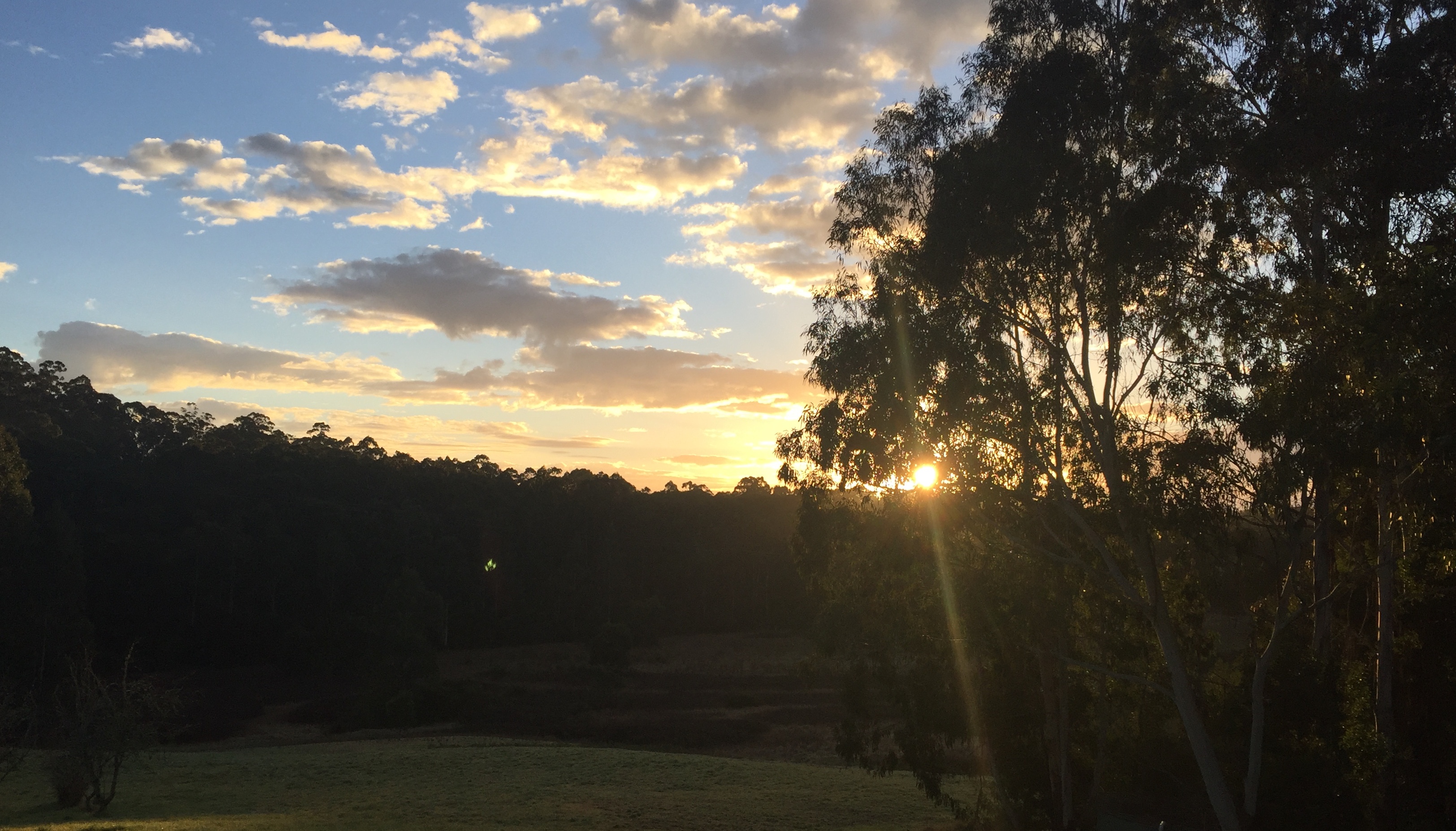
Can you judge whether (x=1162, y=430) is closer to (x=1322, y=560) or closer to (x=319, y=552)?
(x=1322, y=560)

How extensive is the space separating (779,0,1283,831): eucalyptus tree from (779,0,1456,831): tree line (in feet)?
0.19

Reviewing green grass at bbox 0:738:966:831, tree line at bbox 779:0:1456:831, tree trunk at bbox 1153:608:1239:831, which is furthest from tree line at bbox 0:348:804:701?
tree trunk at bbox 1153:608:1239:831

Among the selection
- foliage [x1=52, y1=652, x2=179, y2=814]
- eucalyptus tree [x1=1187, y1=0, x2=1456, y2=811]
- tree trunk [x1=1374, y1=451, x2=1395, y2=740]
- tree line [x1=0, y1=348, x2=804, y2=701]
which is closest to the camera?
eucalyptus tree [x1=1187, y1=0, x2=1456, y2=811]

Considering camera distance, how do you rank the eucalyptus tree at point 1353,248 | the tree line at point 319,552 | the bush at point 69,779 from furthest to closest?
the tree line at point 319,552, the bush at point 69,779, the eucalyptus tree at point 1353,248

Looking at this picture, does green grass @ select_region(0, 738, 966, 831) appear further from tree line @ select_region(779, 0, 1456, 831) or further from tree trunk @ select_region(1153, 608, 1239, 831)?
tree trunk @ select_region(1153, 608, 1239, 831)

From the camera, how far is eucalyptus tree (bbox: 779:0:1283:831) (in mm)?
16297

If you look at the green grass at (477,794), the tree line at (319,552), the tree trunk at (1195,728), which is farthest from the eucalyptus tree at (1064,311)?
the tree line at (319,552)

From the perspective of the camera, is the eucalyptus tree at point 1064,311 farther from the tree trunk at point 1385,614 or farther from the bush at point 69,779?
the bush at point 69,779

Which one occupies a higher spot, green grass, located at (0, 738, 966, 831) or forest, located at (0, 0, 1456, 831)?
forest, located at (0, 0, 1456, 831)

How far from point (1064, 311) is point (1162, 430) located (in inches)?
109

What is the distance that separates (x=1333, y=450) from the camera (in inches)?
535

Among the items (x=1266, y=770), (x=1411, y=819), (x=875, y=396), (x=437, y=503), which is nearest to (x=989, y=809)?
(x=1266, y=770)

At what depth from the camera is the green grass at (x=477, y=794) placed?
2125 centimetres

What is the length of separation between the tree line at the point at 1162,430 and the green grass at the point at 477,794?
396 centimetres
